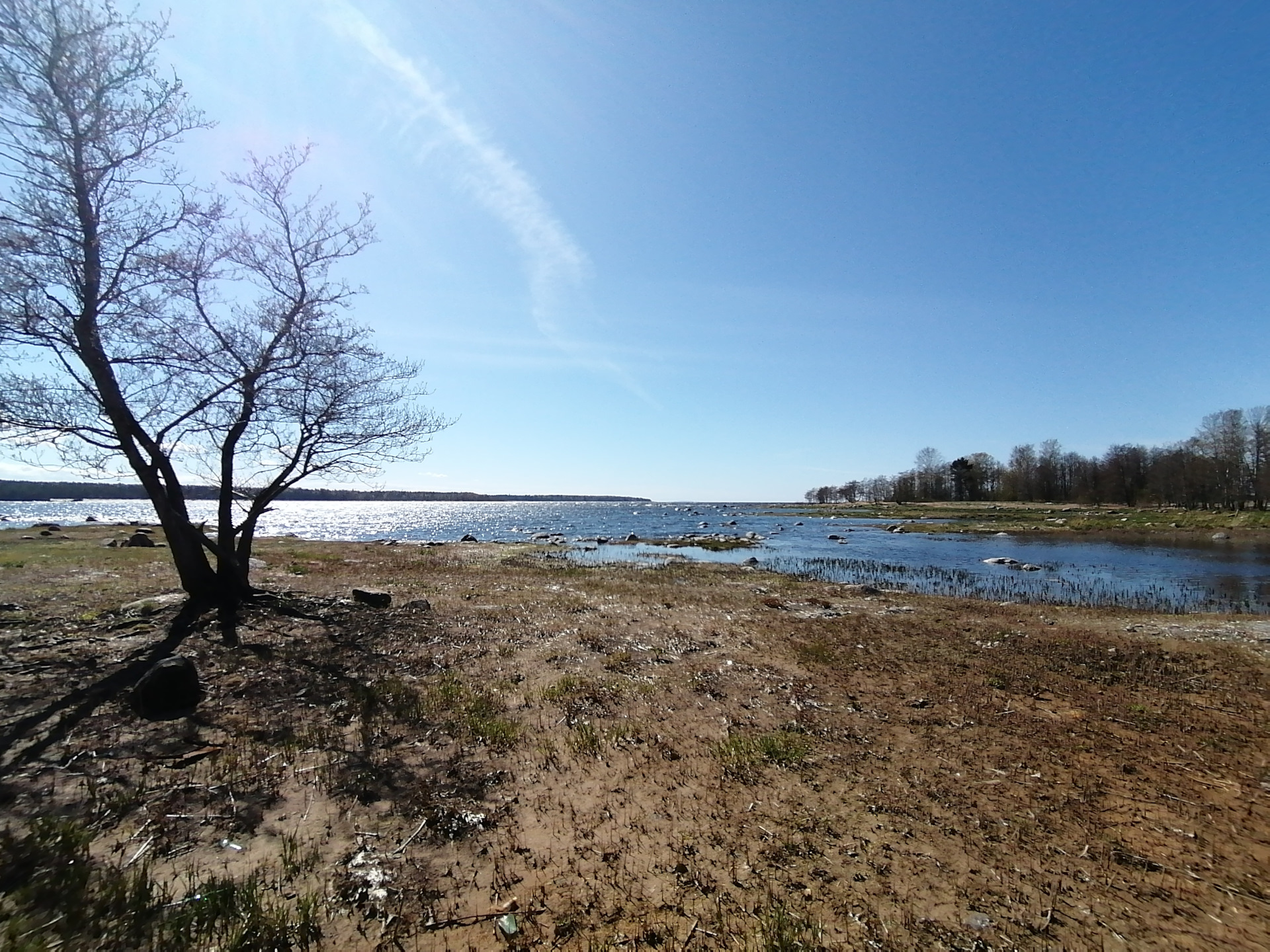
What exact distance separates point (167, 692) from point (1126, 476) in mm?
136133

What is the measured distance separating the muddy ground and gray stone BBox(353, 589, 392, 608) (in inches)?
160

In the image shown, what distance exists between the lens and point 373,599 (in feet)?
60.3

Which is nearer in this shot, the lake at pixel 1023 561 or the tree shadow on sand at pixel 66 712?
the tree shadow on sand at pixel 66 712

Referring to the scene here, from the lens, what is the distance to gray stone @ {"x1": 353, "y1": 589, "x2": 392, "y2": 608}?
59.7 ft

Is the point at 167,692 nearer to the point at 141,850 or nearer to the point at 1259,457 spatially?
the point at 141,850

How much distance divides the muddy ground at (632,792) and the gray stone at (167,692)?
0.31 m

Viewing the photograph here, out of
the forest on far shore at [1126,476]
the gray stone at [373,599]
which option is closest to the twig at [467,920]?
the gray stone at [373,599]

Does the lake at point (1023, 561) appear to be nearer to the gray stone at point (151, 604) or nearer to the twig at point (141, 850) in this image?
the gray stone at point (151, 604)

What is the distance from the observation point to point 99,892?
14.5ft

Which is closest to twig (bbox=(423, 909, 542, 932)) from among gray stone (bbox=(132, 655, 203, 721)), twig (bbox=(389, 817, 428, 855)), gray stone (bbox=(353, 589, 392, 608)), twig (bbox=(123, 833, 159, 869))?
twig (bbox=(389, 817, 428, 855))

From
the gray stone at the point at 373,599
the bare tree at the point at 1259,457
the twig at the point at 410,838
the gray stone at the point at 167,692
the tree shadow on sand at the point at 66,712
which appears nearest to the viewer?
the twig at the point at 410,838

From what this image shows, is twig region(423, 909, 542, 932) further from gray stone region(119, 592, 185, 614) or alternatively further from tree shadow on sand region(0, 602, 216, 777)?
gray stone region(119, 592, 185, 614)

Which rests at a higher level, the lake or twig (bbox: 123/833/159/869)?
twig (bbox: 123/833/159/869)

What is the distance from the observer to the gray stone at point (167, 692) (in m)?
8.52
